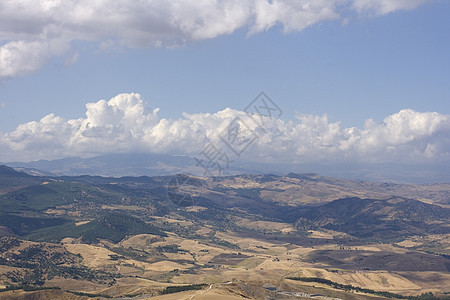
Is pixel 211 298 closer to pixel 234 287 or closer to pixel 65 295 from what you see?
pixel 234 287

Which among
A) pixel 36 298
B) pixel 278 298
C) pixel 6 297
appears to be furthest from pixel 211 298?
pixel 6 297

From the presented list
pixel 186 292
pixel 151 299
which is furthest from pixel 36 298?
pixel 186 292

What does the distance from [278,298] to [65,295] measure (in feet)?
285

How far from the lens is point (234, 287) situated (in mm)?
199625

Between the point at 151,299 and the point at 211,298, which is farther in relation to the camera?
the point at 151,299

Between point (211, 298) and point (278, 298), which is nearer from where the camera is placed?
point (211, 298)

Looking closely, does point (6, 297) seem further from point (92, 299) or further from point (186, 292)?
point (186, 292)

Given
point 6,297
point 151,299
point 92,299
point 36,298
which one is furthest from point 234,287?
point 6,297

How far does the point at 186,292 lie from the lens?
196 meters

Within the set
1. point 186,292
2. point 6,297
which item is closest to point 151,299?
point 186,292

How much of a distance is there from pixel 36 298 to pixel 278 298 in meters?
97.4

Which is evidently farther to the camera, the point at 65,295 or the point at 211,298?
the point at 65,295

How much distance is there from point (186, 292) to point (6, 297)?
240ft

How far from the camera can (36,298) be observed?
196125 mm
